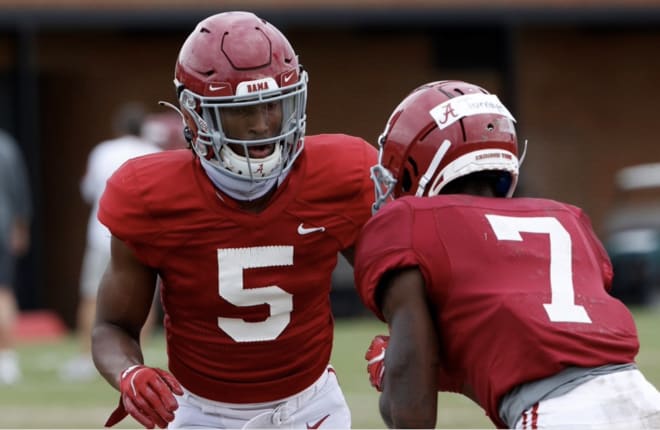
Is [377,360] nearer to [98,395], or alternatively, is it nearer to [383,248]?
[383,248]

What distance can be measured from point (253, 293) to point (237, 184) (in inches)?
12.6

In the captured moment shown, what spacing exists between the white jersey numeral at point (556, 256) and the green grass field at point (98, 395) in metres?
3.70

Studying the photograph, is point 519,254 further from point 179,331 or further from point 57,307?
point 57,307

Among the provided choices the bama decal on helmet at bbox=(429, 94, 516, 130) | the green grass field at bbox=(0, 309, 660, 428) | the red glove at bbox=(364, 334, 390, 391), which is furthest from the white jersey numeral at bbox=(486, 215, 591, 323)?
the green grass field at bbox=(0, 309, 660, 428)

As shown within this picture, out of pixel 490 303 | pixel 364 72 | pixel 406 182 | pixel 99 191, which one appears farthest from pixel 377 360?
pixel 364 72

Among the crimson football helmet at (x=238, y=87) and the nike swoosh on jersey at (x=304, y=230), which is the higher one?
the crimson football helmet at (x=238, y=87)

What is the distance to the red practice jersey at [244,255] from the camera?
389cm

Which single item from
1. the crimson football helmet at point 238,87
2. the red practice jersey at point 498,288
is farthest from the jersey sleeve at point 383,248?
the crimson football helmet at point 238,87

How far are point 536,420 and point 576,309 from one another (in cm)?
28

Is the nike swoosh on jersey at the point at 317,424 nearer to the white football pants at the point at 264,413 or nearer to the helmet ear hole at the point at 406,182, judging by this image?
the white football pants at the point at 264,413

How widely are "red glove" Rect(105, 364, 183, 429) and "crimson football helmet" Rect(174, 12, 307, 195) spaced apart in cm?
61

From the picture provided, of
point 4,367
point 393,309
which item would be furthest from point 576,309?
point 4,367

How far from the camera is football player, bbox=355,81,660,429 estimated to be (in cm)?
301

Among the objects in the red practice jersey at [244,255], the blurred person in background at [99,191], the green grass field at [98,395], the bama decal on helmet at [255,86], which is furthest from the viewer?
the blurred person in background at [99,191]
